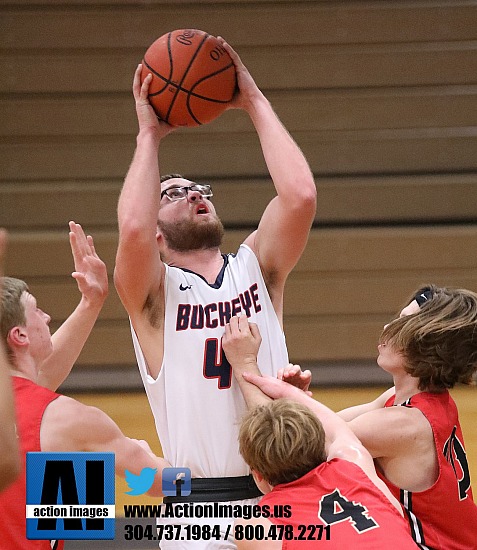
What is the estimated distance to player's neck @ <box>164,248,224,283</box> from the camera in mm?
3117

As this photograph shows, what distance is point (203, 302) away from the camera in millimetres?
2971

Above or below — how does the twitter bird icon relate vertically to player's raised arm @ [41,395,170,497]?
below

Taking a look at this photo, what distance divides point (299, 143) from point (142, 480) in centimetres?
604

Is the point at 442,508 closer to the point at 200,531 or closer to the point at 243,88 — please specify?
the point at 200,531

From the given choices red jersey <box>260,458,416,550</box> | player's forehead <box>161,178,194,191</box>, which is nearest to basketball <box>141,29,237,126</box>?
player's forehead <box>161,178,194,191</box>

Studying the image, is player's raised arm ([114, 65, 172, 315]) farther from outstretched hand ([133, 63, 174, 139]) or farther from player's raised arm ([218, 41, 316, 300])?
player's raised arm ([218, 41, 316, 300])

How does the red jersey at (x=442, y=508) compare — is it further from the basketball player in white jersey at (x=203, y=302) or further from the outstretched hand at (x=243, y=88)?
the outstretched hand at (x=243, y=88)

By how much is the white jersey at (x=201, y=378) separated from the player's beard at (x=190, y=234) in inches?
7.1

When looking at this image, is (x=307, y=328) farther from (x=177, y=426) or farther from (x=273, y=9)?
(x=177, y=426)

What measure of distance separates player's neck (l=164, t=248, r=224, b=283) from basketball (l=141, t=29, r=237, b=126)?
50cm

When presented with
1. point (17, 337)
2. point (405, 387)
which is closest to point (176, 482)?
point (17, 337)

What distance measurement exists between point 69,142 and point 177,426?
6.01 metres

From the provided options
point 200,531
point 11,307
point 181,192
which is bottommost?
point 200,531

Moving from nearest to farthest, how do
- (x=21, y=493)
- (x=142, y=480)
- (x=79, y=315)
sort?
1. (x=21, y=493)
2. (x=142, y=480)
3. (x=79, y=315)
